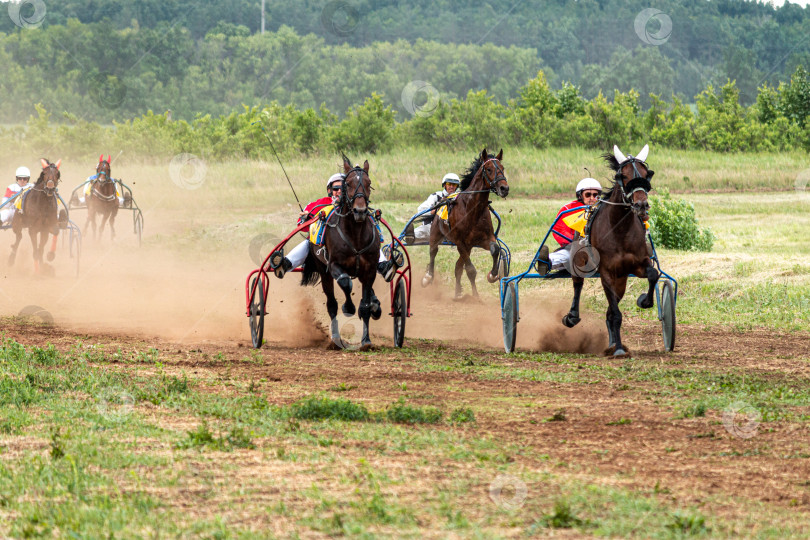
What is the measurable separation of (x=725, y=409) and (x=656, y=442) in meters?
1.30

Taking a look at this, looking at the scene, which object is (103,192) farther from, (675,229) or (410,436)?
(410,436)

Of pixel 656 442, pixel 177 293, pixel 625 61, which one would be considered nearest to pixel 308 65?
pixel 625 61

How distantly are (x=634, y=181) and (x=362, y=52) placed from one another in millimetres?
88903

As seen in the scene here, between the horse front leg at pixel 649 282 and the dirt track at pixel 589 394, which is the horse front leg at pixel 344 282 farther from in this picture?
the horse front leg at pixel 649 282

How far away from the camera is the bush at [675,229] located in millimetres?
22500

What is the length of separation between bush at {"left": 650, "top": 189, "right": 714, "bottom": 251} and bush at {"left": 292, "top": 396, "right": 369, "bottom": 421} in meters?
16.0

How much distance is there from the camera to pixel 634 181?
34.8ft

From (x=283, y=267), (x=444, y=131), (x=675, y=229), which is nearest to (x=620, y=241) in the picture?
(x=283, y=267)

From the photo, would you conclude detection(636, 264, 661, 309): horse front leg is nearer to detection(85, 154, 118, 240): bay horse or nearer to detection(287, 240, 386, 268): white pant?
detection(287, 240, 386, 268): white pant

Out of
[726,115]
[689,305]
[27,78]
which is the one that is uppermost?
[27,78]

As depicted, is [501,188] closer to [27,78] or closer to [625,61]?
[27,78]

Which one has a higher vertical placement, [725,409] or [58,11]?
[58,11]

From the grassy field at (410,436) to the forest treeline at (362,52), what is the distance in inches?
1872

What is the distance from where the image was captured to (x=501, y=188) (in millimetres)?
15039
